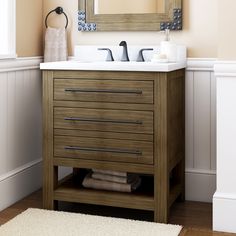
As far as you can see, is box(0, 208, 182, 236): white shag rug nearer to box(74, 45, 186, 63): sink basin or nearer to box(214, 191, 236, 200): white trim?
box(214, 191, 236, 200): white trim

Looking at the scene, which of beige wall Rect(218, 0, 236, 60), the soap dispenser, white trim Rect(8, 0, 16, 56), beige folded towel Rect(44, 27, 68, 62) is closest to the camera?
beige wall Rect(218, 0, 236, 60)

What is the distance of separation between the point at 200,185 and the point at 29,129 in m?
1.13

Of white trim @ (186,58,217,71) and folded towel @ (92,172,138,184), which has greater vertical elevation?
white trim @ (186,58,217,71)

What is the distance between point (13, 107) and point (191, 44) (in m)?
1.13

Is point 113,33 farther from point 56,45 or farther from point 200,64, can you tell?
point 200,64

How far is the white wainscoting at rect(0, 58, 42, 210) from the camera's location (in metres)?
2.74

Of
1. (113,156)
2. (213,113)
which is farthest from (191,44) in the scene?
(113,156)

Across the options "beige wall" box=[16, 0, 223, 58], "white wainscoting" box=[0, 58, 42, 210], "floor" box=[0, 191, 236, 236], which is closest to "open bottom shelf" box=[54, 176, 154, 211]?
"floor" box=[0, 191, 236, 236]

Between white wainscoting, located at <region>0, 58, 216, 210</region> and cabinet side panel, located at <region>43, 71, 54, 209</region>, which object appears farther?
white wainscoting, located at <region>0, 58, 216, 210</region>

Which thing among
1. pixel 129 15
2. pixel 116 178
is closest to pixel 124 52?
pixel 129 15

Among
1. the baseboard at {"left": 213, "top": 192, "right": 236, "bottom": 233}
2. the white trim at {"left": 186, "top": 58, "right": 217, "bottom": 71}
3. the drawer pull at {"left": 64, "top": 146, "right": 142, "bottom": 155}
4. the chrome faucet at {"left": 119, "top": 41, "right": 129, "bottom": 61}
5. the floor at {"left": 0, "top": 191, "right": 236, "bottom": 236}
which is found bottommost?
the floor at {"left": 0, "top": 191, "right": 236, "bottom": 236}

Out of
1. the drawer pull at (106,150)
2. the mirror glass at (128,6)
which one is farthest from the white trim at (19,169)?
the mirror glass at (128,6)

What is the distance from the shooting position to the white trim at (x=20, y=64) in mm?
2701

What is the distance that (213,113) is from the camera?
9.29 feet
